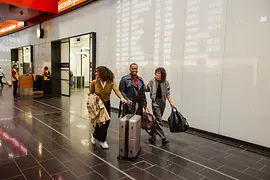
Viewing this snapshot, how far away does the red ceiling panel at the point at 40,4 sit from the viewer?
7766 millimetres

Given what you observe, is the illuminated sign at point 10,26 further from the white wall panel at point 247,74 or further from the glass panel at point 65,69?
the white wall panel at point 247,74

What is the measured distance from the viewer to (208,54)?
14.4 ft

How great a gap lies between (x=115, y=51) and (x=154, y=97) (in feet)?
11.0

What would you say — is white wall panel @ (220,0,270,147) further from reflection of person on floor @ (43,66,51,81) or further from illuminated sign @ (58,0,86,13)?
reflection of person on floor @ (43,66,51,81)

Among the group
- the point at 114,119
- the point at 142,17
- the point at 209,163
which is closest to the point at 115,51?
the point at 142,17

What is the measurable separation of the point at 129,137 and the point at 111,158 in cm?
44

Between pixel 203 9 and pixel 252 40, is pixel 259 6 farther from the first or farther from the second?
pixel 203 9

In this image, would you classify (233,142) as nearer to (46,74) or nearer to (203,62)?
(203,62)

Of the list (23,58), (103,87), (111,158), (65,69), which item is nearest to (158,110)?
(103,87)

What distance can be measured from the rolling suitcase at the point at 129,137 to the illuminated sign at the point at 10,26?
11.9m

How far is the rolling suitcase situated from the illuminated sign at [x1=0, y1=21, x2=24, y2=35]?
11945 millimetres

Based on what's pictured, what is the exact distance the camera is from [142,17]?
5.80 m

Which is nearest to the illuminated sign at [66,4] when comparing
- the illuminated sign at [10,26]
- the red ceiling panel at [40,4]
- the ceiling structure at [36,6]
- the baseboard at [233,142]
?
the ceiling structure at [36,6]

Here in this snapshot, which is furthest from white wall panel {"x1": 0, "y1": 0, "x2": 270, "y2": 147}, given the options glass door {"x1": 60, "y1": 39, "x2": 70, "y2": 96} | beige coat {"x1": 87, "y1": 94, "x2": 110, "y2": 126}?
glass door {"x1": 60, "y1": 39, "x2": 70, "y2": 96}
